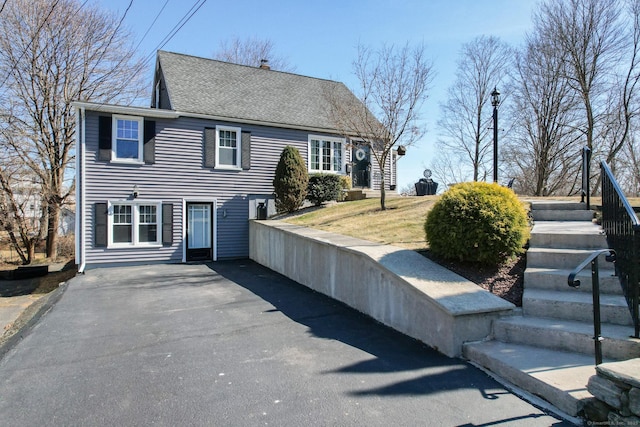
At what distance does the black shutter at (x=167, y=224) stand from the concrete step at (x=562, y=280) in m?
11.5

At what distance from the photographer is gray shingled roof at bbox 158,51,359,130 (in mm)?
14773

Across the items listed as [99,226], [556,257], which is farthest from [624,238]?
[99,226]

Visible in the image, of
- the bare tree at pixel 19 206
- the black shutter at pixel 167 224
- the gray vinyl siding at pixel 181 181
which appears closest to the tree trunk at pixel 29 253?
the bare tree at pixel 19 206

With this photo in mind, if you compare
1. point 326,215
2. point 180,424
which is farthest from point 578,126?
point 180,424

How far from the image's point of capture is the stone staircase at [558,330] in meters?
3.38

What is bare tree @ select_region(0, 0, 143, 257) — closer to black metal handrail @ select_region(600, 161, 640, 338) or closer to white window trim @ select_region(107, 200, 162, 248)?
white window trim @ select_region(107, 200, 162, 248)

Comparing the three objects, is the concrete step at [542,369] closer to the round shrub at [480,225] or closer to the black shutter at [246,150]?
the round shrub at [480,225]

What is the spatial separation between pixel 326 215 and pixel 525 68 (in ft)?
53.8

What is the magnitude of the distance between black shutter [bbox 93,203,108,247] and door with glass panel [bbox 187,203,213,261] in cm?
270

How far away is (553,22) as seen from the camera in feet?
61.7

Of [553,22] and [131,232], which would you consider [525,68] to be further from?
[131,232]

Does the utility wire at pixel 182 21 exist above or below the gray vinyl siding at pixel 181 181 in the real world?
above

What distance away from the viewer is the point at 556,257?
527 cm

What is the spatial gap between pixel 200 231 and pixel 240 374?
35.6 feet
